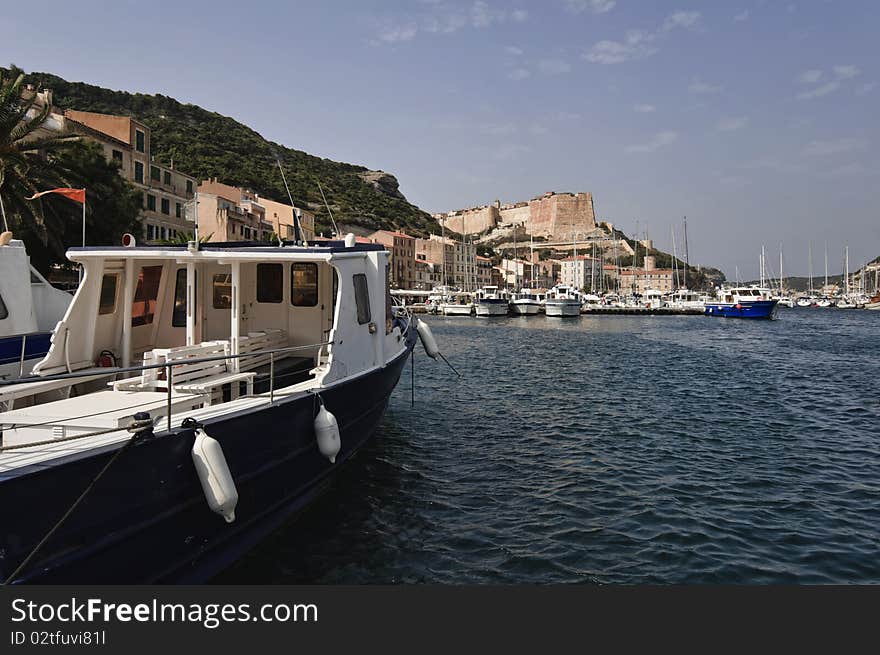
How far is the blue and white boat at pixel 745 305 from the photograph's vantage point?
7475cm

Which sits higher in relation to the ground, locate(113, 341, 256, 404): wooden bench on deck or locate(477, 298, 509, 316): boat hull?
locate(477, 298, 509, 316): boat hull

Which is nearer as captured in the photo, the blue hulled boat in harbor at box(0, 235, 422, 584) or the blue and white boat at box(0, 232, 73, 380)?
the blue hulled boat in harbor at box(0, 235, 422, 584)

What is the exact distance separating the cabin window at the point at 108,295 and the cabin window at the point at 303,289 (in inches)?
109

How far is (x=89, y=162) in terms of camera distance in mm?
29719

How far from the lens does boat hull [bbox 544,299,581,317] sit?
78.2 meters

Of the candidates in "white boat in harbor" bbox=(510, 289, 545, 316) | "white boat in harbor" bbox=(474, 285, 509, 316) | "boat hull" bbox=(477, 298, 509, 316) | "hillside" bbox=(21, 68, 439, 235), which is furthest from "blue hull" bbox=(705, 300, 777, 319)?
"hillside" bbox=(21, 68, 439, 235)

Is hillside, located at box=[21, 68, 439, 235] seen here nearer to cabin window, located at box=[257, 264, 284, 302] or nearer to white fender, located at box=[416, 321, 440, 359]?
white fender, located at box=[416, 321, 440, 359]

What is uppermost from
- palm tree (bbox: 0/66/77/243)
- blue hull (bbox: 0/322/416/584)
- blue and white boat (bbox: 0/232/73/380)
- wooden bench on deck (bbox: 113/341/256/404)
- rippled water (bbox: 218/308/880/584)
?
palm tree (bbox: 0/66/77/243)

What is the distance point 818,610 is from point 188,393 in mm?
7049

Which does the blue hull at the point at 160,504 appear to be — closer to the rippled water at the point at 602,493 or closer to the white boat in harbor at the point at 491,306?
the rippled water at the point at 602,493

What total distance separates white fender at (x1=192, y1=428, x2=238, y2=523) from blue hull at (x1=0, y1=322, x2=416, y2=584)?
156 millimetres

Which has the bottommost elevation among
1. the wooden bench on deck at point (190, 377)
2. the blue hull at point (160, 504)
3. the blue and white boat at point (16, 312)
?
the blue hull at point (160, 504)

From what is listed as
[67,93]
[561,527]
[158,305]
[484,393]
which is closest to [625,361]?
[484,393]

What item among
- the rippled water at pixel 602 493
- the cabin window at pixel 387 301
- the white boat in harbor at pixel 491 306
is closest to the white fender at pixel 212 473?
the rippled water at pixel 602 493
